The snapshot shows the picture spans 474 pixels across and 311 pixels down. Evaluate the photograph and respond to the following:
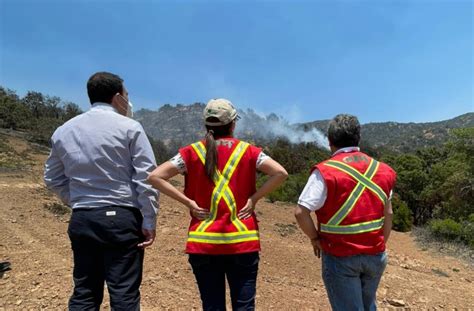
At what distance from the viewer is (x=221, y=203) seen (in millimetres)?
2127

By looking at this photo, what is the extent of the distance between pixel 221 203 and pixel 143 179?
47 cm

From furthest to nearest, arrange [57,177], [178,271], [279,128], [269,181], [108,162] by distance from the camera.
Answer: [279,128] < [178,271] < [57,177] < [269,181] < [108,162]

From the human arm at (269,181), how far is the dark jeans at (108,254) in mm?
Result: 616

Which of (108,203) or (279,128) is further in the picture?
(279,128)

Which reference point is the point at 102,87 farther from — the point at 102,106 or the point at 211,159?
the point at 211,159

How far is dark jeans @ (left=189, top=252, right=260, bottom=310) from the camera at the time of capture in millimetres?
2125

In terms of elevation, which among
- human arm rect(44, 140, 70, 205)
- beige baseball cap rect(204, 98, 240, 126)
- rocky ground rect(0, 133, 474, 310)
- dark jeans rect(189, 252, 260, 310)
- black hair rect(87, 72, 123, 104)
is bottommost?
rocky ground rect(0, 133, 474, 310)

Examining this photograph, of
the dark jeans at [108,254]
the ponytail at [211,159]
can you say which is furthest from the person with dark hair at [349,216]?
the dark jeans at [108,254]

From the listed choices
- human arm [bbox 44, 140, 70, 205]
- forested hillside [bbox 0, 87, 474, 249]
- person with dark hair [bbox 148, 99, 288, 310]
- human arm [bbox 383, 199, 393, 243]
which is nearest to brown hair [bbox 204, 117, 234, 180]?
person with dark hair [bbox 148, 99, 288, 310]

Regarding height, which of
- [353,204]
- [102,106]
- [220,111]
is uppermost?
[102,106]

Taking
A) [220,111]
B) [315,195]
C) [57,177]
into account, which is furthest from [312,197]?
[57,177]

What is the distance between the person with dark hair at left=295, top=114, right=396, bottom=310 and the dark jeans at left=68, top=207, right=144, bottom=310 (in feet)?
3.14

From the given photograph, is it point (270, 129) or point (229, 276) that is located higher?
point (270, 129)

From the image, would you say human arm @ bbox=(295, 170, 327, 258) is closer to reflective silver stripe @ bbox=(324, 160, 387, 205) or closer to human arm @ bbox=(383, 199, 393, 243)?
reflective silver stripe @ bbox=(324, 160, 387, 205)
